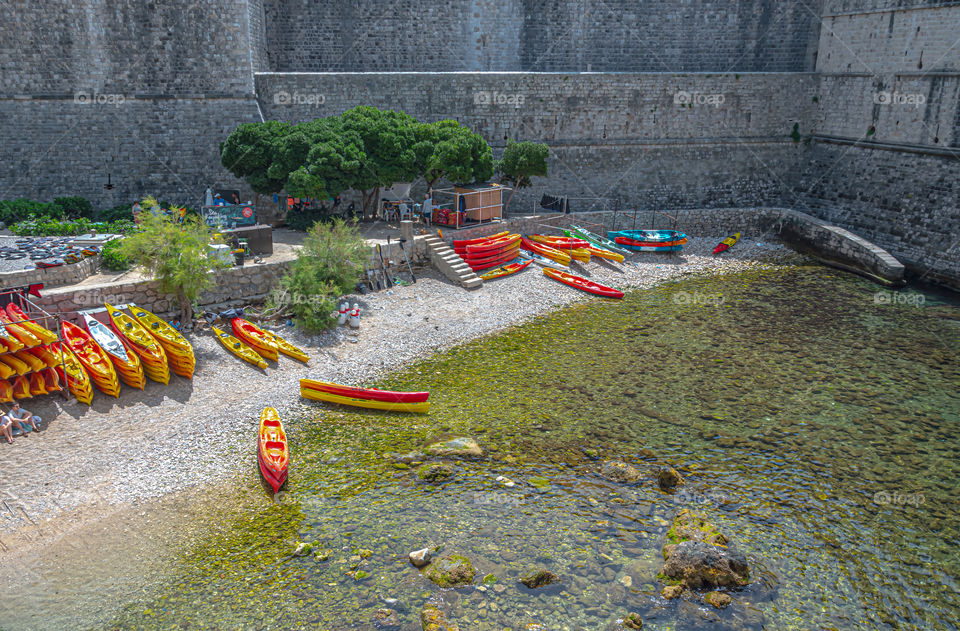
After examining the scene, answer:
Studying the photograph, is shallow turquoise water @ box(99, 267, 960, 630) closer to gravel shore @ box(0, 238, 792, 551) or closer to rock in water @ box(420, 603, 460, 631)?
rock in water @ box(420, 603, 460, 631)

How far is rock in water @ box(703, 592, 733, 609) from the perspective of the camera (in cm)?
1029

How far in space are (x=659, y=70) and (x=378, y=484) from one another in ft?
81.1

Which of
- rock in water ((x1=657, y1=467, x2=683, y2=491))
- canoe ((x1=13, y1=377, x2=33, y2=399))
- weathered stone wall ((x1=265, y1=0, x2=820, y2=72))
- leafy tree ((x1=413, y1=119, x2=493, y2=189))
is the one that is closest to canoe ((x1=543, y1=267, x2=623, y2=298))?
leafy tree ((x1=413, y1=119, x2=493, y2=189))

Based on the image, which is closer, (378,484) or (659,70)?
(378,484)

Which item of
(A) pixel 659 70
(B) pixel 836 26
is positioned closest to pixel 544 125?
(A) pixel 659 70

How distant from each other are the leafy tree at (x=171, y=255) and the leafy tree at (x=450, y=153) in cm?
800

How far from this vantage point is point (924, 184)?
24391mm

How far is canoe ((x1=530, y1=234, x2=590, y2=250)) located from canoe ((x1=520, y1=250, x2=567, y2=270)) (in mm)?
693

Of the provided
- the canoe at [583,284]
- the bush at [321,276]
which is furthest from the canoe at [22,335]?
the canoe at [583,284]

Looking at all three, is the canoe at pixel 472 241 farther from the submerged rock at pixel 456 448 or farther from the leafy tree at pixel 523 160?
the submerged rock at pixel 456 448

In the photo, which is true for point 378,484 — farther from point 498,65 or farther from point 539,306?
point 498,65

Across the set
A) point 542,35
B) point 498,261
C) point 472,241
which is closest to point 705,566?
point 498,261

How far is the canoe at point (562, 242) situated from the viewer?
2439 centimetres

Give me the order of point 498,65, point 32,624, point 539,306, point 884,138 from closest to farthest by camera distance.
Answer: point 32,624, point 539,306, point 884,138, point 498,65
